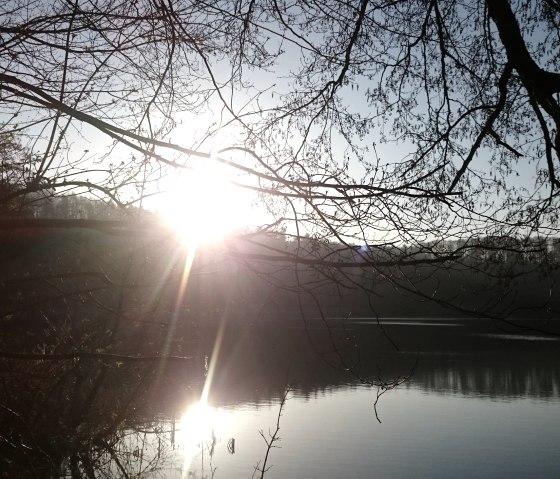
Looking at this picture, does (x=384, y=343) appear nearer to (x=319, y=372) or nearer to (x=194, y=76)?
(x=319, y=372)

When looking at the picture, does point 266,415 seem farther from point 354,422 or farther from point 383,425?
point 383,425

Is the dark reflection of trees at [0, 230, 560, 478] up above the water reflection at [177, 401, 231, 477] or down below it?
above

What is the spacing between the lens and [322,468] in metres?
14.1

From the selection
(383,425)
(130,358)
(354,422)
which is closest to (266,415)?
(354,422)

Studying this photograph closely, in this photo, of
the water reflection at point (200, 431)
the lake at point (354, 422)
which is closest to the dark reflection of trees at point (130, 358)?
the lake at point (354, 422)

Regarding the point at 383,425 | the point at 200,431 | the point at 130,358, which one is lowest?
the point at 383,425

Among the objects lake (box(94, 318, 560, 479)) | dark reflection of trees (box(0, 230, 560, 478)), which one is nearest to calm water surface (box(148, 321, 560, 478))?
lake (box(94, 318, 560, 479))

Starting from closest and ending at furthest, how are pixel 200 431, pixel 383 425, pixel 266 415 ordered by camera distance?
pixel 200 431 → pixel 383 425 → pixel 266 415

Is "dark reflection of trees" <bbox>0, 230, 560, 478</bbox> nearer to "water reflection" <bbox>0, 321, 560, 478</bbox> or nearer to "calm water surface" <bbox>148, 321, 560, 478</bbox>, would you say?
"water reflection" <bbox>0, 321, 560, 478</bbox>

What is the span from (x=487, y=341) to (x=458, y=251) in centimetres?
4400

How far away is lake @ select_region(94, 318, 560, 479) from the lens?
13.9 meters

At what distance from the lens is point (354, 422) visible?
60.4 ft

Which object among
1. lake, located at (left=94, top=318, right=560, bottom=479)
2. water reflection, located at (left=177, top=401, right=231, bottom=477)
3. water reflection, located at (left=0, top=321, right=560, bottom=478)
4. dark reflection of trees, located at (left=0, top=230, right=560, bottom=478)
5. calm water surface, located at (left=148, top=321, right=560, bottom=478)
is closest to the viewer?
dark reflection of trees, located at (left=0, top=230, right=560, bottom=478)

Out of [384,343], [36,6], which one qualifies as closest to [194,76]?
[36,6]
